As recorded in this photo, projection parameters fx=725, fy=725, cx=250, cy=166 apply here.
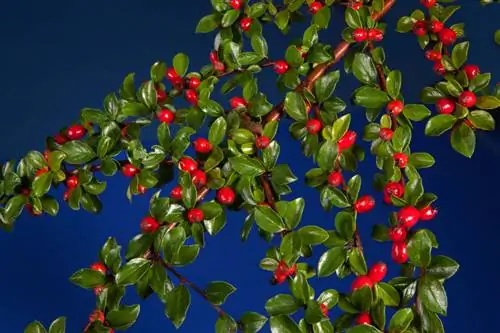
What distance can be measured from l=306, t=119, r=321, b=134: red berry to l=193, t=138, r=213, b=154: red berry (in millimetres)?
98

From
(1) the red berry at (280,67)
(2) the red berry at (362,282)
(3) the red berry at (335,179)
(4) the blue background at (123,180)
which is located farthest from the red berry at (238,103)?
(4) the blue background at (123,180)

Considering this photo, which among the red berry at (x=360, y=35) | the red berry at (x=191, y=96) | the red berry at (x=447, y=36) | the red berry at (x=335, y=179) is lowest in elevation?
the red berry at (x=447, y=36)

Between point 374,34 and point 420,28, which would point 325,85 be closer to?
point 374,34

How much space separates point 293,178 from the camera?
664 millimetres

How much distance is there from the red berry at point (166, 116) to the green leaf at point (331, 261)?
0.27m

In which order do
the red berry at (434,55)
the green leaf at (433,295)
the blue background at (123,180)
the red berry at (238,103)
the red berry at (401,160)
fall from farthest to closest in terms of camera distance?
the blue background at (123,180) < the red berry at (434,55) < the red berry at (238,103) < the red berry at (401,160) < the green leaf at (433,295)

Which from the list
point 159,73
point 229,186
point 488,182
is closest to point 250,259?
point 488,182

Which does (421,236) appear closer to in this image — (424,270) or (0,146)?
(424,270)

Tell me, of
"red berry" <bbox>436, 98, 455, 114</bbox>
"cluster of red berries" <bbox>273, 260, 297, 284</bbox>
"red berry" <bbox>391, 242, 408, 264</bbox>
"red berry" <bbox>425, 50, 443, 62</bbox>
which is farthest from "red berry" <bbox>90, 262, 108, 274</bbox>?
"red berry" <bbox>425, 50, 443, 62</bbox>

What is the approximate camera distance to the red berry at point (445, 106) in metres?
0.72

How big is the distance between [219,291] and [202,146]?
0.16 meters

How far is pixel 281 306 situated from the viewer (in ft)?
1.91

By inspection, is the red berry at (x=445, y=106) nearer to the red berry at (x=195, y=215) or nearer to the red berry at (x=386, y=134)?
the red berry at (x=386, y=134)

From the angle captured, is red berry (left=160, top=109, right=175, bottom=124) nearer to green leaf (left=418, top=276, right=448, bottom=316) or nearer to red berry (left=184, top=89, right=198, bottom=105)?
red berry (left=184, top=89, right=198, bottom=105)
